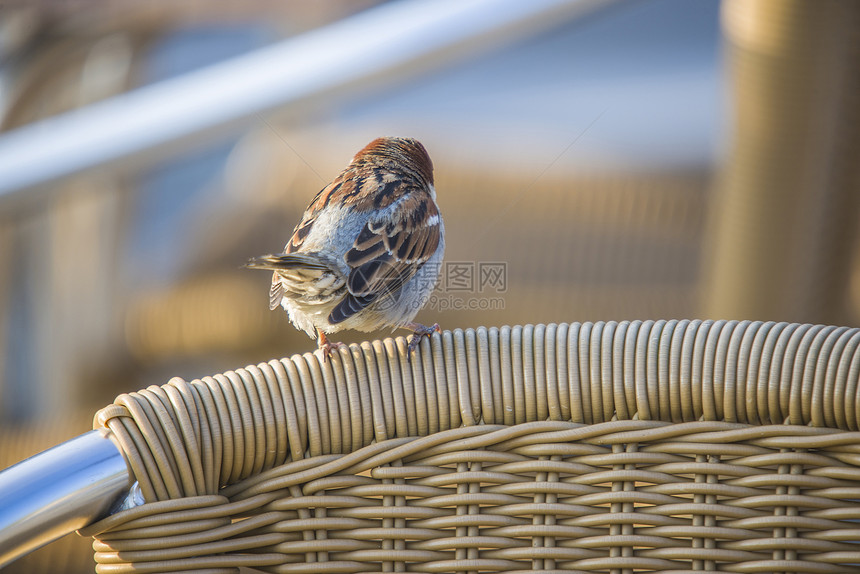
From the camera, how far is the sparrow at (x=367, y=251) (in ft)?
5.77

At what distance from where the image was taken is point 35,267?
11.7 feet

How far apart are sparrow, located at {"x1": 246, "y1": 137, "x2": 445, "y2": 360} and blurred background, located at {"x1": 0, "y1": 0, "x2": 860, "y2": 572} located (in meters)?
0.20

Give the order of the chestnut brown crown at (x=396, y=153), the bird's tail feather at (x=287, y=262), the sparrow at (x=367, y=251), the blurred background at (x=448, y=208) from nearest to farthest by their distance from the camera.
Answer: the bird's tail feather at (x=287, y=262)
the sparrow at (x=367, y=251)
the chestnut brown crown at (x=396, y=153)
the blurred background at (x=448, y=208)

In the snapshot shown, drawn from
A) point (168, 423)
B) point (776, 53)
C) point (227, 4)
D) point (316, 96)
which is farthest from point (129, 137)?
point (227, 4)

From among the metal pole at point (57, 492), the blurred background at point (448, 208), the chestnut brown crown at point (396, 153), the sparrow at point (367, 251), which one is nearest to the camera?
the metal pole at point (57, 492)

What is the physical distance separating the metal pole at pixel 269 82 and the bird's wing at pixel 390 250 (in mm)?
313

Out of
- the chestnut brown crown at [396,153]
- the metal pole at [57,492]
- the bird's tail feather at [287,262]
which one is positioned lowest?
the metal pole at [57,492]

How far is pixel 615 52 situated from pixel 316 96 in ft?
19.6

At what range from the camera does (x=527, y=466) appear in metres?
1.09

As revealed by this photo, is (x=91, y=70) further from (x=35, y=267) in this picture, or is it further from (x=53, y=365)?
(x=53, y=365)

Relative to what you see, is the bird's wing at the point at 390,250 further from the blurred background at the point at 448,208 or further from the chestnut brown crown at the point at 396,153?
the blurred background at the point at 448,208

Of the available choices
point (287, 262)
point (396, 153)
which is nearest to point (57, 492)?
point (287, 262)

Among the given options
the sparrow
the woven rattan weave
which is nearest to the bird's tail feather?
the sparrow

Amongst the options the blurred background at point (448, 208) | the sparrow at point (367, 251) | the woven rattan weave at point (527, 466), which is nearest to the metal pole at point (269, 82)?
the blurred background at point (448, 208)
